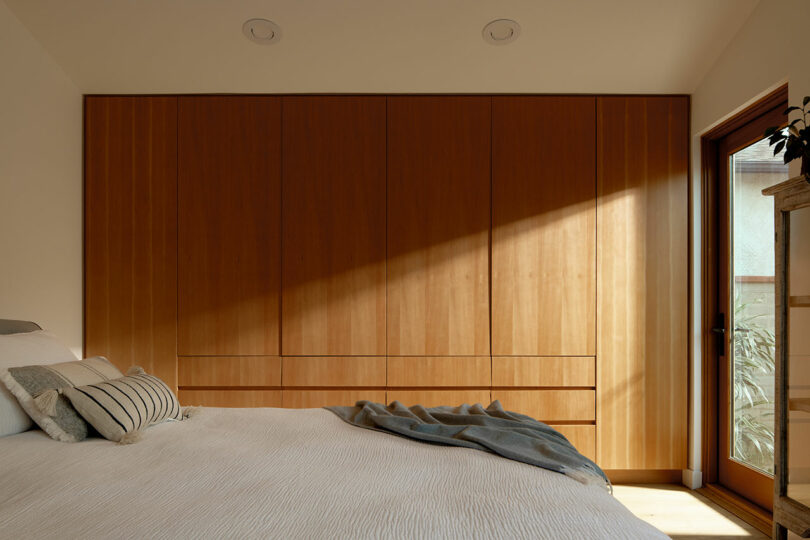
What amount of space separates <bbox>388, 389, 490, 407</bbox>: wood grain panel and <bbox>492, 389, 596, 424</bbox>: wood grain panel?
0.13 m

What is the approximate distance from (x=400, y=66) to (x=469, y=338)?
168 centimetres

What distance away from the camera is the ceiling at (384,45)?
112 inches

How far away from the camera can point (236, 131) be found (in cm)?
340

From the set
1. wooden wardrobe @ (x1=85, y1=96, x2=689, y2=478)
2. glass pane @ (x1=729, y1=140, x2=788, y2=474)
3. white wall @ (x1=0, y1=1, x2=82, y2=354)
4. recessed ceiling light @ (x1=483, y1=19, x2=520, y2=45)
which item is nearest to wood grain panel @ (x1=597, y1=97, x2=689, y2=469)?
wooden wardrobe @ (x1=85, y1=96, x2=689, y2=478)

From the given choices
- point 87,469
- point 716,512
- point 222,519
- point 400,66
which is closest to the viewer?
point 222,519

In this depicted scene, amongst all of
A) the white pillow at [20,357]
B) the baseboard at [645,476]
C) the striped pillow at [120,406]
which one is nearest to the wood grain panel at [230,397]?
the white pillow at [20,357]

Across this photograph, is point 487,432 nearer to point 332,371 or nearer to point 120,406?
point 120,406

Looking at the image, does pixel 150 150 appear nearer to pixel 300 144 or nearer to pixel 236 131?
pixel 236 131

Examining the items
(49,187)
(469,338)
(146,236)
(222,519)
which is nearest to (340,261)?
(469,338)

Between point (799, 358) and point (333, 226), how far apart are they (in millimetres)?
2399

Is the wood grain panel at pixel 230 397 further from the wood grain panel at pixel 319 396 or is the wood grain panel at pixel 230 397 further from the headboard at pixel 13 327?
the headboard at pixel 13 327

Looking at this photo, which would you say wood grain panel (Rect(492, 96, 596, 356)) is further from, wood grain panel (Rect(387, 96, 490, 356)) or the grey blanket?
the grey blanket

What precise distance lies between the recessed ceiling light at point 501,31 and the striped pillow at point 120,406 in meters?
2.41

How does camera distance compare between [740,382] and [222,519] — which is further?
[740,382]
